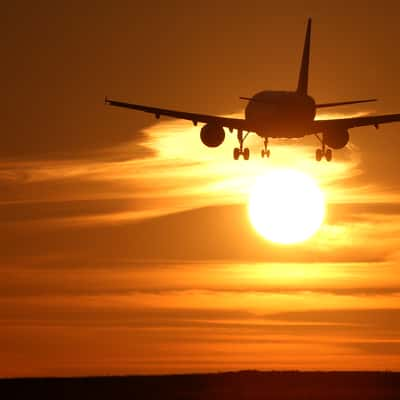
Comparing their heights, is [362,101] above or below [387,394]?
above

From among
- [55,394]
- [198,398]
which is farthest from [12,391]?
[198,398]

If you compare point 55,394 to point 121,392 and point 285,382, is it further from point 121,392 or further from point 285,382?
point 285,382

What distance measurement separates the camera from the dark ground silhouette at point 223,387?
17862 cm

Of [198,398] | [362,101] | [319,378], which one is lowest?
[198,398]

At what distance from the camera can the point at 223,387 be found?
18650cm

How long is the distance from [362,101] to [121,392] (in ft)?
107

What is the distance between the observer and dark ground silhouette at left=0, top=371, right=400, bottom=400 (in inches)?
7032

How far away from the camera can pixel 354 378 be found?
19350cm

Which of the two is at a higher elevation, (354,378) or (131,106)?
(131,106)

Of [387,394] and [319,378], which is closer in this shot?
[387,394]

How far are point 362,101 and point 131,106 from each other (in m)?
23.4

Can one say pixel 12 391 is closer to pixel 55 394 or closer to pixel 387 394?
pixel 55 394

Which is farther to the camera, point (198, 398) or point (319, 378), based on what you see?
point (319, 378)

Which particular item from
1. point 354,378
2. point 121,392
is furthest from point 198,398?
point 354,378
